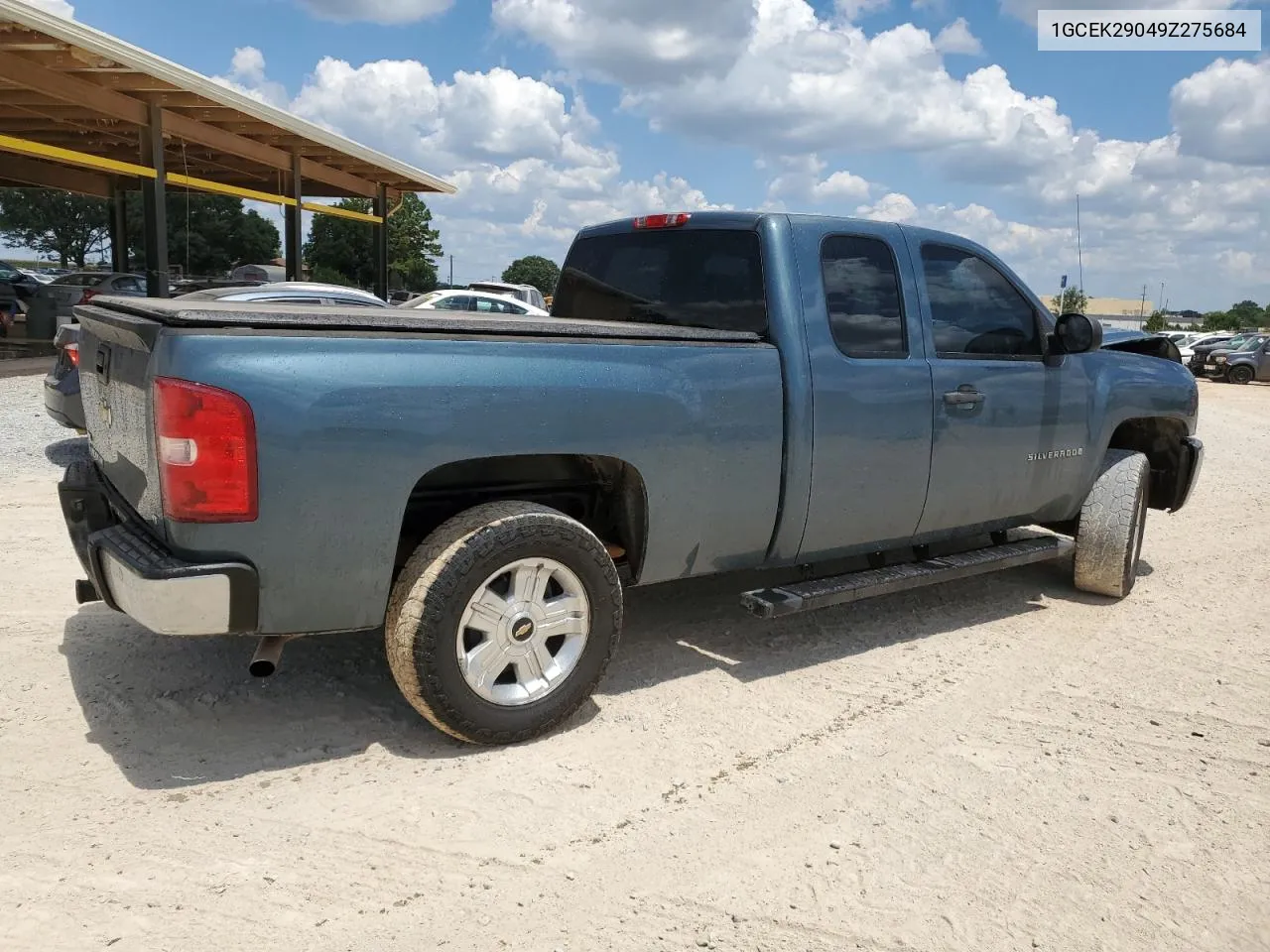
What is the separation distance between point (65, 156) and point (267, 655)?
552 inches

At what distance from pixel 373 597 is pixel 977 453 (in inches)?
118

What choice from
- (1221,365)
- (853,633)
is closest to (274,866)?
(853,633)

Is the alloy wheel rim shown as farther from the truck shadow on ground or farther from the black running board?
the black running board

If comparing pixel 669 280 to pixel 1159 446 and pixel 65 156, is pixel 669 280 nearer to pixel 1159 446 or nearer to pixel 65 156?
pixel 1159 446

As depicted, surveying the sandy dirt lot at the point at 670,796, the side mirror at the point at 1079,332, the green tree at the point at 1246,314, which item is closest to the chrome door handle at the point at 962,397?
the side mirror at the point at 1079,332

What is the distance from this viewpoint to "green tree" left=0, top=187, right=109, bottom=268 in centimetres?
6072

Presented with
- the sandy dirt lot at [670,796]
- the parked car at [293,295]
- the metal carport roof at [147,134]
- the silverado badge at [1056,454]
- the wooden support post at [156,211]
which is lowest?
the sandy dirt lot at [670,796]

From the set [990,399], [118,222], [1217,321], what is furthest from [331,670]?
[1217,321]

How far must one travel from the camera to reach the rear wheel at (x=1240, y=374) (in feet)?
98.4

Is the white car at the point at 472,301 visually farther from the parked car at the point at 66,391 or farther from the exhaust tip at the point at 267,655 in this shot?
the exhaust tip at the point at 267,655

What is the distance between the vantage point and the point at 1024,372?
5.02 m

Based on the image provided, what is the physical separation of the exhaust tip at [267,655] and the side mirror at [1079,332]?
4.01 m

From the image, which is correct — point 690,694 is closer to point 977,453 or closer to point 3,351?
point 977,453

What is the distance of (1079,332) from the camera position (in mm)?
5016
